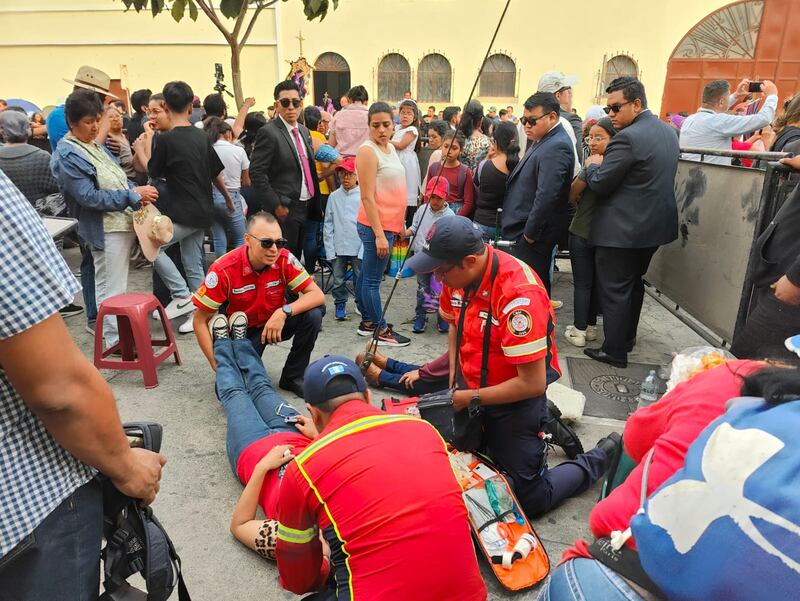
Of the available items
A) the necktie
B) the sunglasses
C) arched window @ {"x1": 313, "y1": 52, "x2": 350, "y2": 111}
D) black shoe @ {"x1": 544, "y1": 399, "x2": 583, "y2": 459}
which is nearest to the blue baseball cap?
black shoe @ {"x1": 544, "y1": 399, "x2": 583, "y2": 459}

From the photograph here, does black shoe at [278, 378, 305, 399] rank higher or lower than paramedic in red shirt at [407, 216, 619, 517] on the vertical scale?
lower

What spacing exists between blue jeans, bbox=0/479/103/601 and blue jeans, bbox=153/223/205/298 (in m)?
3.73

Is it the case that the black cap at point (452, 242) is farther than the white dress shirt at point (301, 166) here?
No

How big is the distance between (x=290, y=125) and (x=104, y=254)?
194 cm

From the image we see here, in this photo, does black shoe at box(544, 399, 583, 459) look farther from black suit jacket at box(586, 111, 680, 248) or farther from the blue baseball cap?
black suit jacket at box(586, 111, 680, 248)

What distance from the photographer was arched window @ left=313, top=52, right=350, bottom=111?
2009 centimetres

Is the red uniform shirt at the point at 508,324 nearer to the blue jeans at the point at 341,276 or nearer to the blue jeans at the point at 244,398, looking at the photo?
the blue jeans at the point at 244,398

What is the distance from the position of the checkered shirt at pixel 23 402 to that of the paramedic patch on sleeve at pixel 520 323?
1669mm

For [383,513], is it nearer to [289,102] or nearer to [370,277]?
[370,277]

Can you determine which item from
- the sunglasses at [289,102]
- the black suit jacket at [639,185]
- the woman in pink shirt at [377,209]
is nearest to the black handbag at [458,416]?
the woman in pink shirt at [377,209]

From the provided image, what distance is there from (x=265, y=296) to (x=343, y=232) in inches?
61.6

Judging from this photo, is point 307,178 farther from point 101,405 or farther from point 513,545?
point 101,405

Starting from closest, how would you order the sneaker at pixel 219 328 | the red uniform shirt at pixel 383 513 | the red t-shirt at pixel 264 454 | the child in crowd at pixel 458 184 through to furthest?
the red uniform shirt at pixel 383 513 → the red t-shirt at pixel 264 454 → the sneaker at pixel 219 328 → the child in crowd at pixel 458 184

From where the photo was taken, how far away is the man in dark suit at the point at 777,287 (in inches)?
99.1
